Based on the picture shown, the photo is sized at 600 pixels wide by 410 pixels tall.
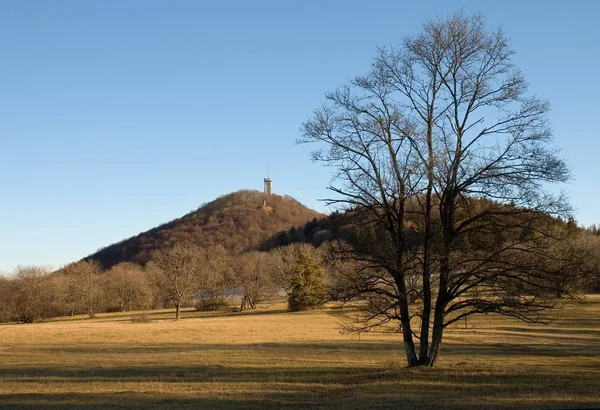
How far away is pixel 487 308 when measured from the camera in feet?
61.0

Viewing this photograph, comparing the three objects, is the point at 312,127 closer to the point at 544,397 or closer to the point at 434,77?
the point at 434,77

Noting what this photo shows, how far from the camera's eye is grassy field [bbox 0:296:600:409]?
15.7 m

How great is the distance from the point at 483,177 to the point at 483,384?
6.00 meters

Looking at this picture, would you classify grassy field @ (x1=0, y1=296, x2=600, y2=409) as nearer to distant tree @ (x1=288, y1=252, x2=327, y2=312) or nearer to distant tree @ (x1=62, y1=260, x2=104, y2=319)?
distant tree @ (x1=288, y1=252, x2=327, y2=312)

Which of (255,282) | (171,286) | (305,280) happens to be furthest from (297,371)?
(255,282)

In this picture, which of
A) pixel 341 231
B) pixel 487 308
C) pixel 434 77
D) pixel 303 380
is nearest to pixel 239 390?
pixel 303 380

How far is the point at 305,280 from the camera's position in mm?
77500

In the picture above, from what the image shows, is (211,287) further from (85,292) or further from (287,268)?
(85,292)

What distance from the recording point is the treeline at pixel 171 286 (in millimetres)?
77688

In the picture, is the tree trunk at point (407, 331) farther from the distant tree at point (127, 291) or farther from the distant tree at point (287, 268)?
the distant tree at point (127, 291)

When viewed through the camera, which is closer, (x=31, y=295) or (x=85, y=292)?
(x=31, y=295)

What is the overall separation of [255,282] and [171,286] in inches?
752

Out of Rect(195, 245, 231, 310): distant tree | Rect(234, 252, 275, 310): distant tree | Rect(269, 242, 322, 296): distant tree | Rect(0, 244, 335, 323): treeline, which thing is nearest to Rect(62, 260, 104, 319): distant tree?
Rect(0, 244, 335, 323): treeline

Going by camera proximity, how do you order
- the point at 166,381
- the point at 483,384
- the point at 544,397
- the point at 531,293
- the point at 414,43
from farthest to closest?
the point at 166,381 < the point at 414,43 < the point at 531,293 < the point at 483,384 < the point at 544,397
